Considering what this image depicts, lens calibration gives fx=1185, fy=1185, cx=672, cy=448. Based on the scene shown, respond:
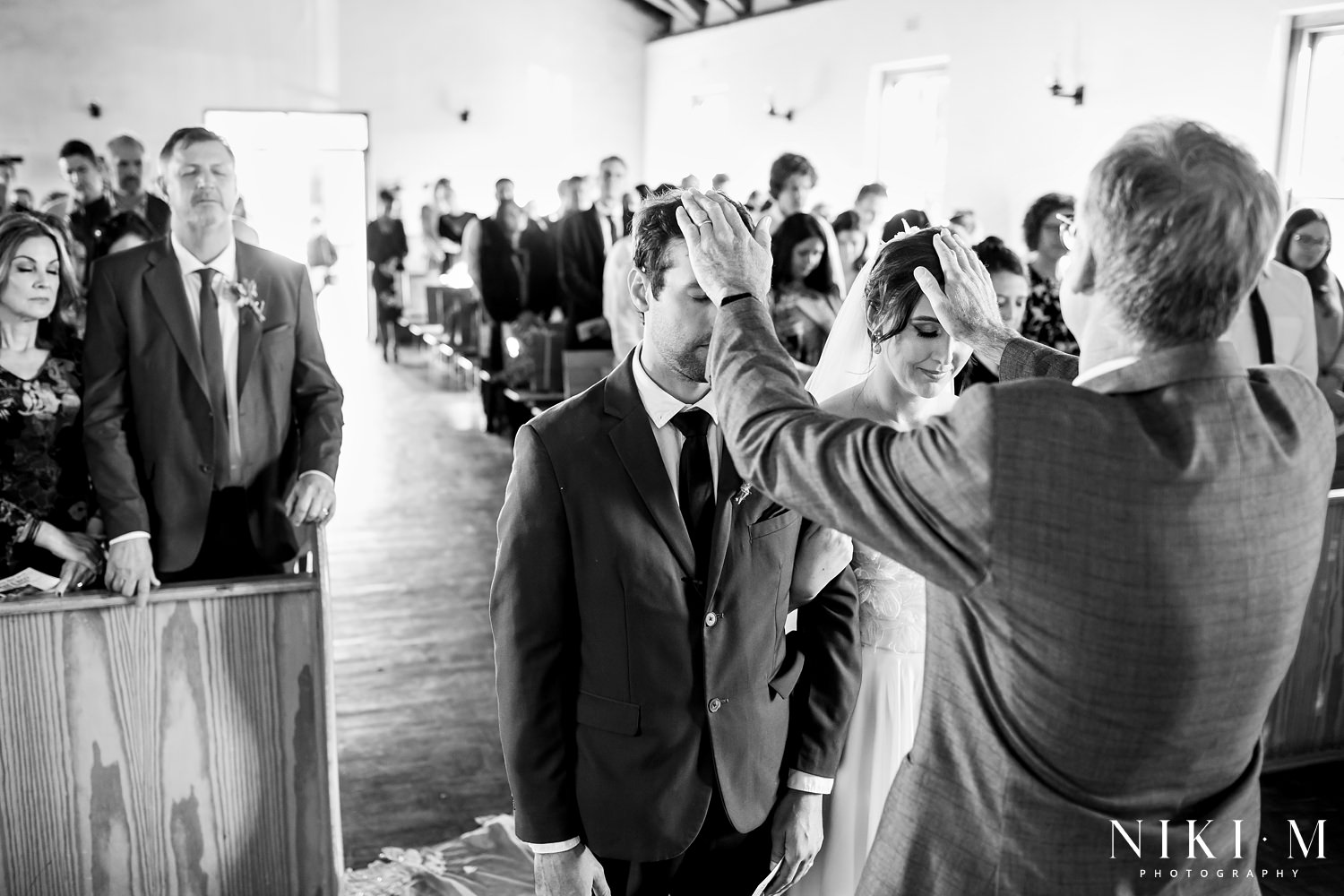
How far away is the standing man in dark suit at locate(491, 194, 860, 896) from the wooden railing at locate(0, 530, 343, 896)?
1.01 metres

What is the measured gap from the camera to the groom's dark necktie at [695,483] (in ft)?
5.95

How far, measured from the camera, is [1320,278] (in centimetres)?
525

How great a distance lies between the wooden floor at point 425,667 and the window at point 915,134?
5.27 meters

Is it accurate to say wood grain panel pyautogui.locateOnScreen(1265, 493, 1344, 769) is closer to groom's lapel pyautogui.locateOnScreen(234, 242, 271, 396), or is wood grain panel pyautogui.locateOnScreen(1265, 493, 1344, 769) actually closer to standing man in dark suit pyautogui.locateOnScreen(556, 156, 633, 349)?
groom's lapel pyautogui.locateOnScreen(234, 242, 271, 396)

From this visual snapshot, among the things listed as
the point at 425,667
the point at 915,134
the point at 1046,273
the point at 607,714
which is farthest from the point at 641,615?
the point at 915,134

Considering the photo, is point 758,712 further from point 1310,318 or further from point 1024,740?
point 1310,318

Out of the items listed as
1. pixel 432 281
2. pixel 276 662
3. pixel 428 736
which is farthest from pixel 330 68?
pixel 276 662

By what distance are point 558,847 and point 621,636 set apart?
341mm

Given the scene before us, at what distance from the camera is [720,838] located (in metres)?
1.89

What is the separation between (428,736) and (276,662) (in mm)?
1471

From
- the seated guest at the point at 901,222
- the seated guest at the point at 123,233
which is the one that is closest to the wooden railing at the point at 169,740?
the seated guest at the point at 901,222

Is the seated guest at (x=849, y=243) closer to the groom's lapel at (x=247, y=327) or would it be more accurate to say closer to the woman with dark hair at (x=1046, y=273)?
the woman with dark hair at (x=1046, y=273)

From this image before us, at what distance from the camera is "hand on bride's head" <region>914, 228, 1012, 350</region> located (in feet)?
6.25

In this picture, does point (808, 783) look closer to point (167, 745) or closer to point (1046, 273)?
point (167, 745)
